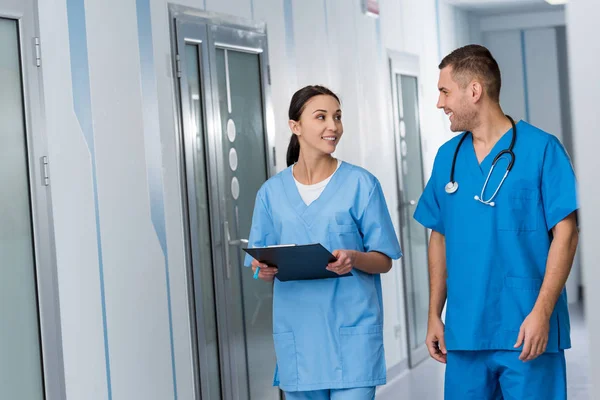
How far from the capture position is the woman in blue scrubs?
2432 mm

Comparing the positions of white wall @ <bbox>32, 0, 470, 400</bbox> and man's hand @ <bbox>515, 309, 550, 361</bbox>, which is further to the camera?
white wall @ <bbox>32, 0, 470, 400</bbox>

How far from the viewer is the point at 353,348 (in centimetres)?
242

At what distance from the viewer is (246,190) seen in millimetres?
3938

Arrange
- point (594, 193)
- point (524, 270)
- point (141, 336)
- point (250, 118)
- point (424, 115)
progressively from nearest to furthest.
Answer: point (594, 193), point (524, 270), point (141, 336), point (250, 118), point (424, 115)

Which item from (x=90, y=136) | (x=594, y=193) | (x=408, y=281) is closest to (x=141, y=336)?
(x=90, y=136)

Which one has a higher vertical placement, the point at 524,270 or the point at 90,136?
the point at 90,136

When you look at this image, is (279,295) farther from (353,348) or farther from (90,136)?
(90,136)

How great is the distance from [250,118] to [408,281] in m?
2.42

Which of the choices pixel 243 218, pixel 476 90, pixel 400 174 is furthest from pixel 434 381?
pixel 476 90

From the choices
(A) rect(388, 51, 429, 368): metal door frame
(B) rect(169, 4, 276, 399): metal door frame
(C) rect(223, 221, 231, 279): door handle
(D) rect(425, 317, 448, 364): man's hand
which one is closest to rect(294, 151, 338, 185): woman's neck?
(D) rect(425, 317, 448, 364): man's hand

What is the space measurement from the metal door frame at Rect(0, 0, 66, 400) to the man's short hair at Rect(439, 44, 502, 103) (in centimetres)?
134

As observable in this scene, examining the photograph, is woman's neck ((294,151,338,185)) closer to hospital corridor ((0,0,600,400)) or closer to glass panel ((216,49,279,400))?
hospital corridor ((0,0,600,400))

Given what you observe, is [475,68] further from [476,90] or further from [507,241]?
[507,241]

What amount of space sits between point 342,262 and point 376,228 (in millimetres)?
230
